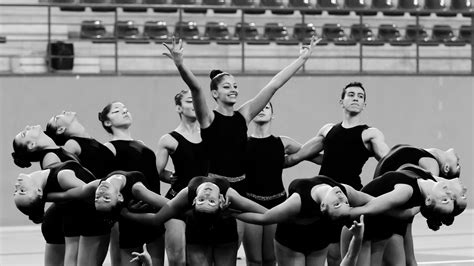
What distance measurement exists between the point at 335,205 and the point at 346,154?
5.15 feet

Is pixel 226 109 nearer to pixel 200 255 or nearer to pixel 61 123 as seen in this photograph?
pixel 200 255

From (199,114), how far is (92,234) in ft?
3.17

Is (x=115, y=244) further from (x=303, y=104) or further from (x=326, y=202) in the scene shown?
(x=303, y=104)

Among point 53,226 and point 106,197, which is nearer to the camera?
point 106,197

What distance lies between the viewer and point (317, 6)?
1504 centimetres

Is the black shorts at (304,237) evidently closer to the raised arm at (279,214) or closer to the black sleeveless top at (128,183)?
the raised arm at (279,214)

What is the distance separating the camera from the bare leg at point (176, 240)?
7.00m

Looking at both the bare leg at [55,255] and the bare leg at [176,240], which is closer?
the bare leg at [55,255]

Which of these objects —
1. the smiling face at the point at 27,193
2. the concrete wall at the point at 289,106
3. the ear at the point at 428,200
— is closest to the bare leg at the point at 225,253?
the smiling face at the point at 27,193

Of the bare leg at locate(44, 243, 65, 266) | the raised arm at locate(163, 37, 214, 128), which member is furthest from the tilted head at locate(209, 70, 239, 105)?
the bare leg at locate(44, 243, 65, 266)

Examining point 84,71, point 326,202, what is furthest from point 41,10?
point 326,202

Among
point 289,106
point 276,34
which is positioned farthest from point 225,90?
point 276,34

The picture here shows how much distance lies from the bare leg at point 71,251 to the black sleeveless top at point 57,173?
456 mm

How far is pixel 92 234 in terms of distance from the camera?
21.1ft
